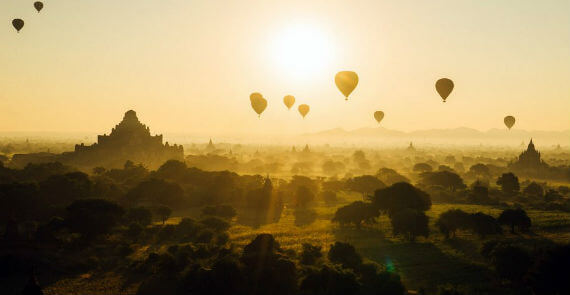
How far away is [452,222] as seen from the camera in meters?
56.7

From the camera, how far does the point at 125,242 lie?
51000 mm

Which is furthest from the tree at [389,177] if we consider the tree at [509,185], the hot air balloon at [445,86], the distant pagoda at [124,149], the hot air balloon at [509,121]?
the hot air balloon at [509,121]

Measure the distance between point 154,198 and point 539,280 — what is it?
63245 mm

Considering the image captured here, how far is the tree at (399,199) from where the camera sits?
6431cm

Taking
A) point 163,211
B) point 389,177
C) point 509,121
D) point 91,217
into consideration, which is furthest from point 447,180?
point 509,121

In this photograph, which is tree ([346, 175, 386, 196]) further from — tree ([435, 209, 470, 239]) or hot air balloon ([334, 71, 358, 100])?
tree ([435, 209, 470, 239])

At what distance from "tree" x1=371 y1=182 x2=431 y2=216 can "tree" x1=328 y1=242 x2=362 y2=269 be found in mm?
21913

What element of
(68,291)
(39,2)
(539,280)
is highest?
(39,2)

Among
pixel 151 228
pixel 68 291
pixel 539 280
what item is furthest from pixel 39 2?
pixel 539 280

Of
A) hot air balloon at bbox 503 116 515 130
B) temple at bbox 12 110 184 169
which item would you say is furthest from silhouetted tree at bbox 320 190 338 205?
hot air balloon at bbox 503 116 515 130

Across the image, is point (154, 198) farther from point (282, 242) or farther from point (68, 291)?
point (68, 291)

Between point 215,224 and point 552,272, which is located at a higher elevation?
point 552,272

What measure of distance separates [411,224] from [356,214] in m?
10.7

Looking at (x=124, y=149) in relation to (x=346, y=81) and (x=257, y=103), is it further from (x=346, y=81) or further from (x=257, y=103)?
(x=346, y=81)
